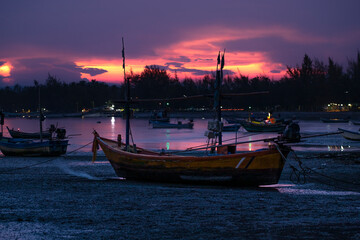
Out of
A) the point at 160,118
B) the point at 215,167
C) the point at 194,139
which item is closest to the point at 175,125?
the point at 160,118

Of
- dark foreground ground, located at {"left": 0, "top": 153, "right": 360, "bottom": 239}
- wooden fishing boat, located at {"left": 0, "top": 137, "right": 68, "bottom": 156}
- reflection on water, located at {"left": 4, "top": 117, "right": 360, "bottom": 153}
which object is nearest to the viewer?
dark foreground ground, located at {"left": 0, "top": 153, "right": 360, "bottom": 239}

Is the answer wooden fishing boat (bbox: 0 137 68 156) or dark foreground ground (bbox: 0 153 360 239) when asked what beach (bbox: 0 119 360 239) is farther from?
wooden fishing boat (bbox: 0 137 68 156)

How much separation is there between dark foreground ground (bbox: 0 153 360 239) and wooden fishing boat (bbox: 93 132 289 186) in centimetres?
36

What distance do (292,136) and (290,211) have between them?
299 centimetres

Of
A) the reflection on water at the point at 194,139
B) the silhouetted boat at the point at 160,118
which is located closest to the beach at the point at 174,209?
the reflection on water at the point at 194,139

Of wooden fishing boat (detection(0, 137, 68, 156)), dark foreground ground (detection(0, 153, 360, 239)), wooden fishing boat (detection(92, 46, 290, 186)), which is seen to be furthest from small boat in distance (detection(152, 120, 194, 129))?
wooden fishing boat (detection(92, 46, 290, 186))

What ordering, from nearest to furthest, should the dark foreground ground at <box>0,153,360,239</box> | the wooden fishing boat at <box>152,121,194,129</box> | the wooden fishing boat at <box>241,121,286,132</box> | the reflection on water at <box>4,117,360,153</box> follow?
the dark foreground ground at <box>0,153,360,239</box>, the reflection on water at <box>4,117,360,153</box>, the wooden fishing boat at <box>241,121,286,132</box>, the wooden fishing boat at <box>152,121,194,129</box>

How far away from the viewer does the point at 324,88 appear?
126125 millimetres

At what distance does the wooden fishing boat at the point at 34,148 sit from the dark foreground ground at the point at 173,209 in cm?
998

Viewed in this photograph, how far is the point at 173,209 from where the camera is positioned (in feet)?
36.5

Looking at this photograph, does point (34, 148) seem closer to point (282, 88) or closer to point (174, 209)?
point (174, 209)

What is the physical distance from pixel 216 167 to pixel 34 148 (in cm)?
1711

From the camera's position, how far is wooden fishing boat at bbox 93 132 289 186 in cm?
1359

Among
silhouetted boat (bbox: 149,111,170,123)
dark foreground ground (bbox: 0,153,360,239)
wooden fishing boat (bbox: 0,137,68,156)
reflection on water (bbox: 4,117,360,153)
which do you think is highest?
silhouetted boat (bbox: 149,111,170,123)
